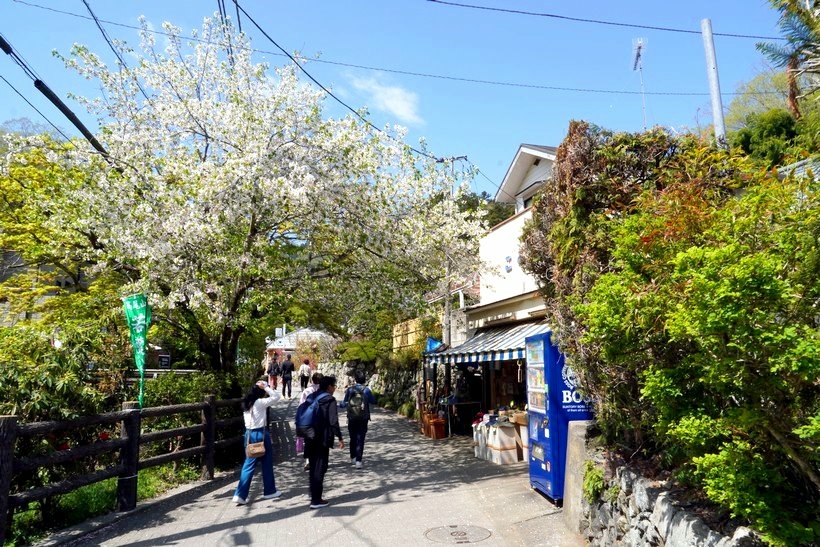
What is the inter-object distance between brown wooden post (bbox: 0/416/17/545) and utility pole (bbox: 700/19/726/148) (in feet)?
33.3

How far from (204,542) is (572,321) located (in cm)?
484

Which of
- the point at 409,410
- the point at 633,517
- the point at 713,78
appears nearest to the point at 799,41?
the point at 633,517

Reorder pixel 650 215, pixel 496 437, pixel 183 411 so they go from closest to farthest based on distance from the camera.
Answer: pixel 650 215, pixel 183 411, pixel 496 437

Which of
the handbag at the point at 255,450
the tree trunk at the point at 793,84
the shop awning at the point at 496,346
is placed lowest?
the handbag at the point at 255,450

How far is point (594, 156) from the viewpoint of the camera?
6645 mm

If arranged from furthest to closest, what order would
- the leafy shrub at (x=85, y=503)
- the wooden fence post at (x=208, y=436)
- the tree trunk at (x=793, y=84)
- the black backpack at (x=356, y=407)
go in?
the black backpack at (x=356, y=407)
the wooden fence post at (x=208, y=436)
the leafy shrub at (x=85, y=503)
the tree trunk at (x=793, y=84)

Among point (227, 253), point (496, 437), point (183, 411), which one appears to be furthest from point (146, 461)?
point (496, 437)

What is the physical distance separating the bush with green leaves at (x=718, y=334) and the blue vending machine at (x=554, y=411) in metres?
1.09

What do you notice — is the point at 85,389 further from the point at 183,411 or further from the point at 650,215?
the point at 650,215

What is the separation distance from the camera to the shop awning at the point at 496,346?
384 inches

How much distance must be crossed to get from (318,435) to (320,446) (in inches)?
6.0

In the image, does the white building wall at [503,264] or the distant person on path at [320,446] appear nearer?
the distant person on path at [320,446]

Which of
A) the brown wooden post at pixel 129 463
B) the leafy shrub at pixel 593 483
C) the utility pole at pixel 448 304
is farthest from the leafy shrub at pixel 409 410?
the leafy shrub at pixel 593 483

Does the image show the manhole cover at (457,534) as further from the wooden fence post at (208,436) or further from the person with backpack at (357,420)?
the wooden fence post at (208,436)
